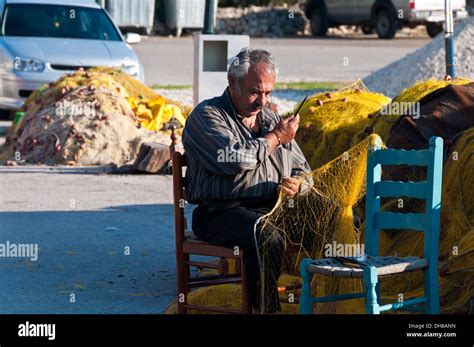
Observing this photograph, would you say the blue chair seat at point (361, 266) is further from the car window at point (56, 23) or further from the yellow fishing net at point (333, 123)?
the car window at point (56, 23)

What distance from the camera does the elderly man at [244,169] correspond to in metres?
6.41

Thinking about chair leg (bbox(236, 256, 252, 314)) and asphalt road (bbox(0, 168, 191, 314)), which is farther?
asphalt road (bbox(0, 168, 191, 314))

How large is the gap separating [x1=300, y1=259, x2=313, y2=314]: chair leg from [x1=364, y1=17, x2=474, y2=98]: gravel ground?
513 inches

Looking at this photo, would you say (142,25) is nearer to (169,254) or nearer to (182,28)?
(182,28)

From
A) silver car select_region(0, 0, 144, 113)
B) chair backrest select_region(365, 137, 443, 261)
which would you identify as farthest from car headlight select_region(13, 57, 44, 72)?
chair backrest select_region(365, 137, 443, 261)

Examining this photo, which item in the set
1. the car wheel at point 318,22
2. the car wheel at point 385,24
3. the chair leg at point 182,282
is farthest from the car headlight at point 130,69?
the car wheel at point 318,22

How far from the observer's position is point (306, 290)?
19.7 ft

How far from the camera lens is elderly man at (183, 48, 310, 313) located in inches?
252

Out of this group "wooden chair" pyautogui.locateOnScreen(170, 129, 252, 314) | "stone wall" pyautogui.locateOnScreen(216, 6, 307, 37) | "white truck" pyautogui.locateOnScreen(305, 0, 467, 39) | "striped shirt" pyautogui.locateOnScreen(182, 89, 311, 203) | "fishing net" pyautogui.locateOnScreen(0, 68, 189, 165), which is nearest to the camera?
"striped shirt" pyautogui.locateOnScreen(182, 89, 311, 203)

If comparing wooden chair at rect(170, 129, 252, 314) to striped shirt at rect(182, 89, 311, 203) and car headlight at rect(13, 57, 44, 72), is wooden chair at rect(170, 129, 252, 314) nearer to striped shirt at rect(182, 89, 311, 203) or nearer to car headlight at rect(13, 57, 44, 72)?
striped shirt at rect(182, 89, 311, 203)

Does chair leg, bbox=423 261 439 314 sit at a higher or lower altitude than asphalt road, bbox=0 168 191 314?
higher

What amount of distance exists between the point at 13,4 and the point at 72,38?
42.9 inches

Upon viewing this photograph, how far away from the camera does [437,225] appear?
6.10 meters
